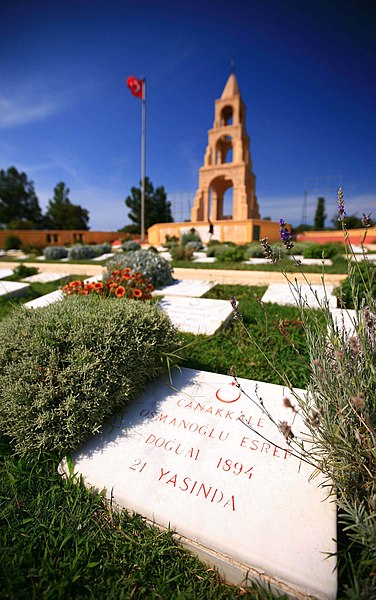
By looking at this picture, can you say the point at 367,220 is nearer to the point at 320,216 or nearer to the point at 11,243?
the point at 11,243

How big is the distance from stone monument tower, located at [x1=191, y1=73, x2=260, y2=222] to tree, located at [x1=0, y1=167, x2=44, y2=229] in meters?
31.0

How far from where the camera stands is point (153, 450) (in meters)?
1.54

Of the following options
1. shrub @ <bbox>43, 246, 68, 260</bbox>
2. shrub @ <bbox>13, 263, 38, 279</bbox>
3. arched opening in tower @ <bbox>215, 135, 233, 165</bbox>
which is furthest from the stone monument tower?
shrub @ <bbox>13, 263, 38, 279</bbox>

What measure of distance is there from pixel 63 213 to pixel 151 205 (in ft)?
47.2

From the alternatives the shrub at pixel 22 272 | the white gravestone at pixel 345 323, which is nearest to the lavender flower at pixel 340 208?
the white gravestone at pixel 345 323

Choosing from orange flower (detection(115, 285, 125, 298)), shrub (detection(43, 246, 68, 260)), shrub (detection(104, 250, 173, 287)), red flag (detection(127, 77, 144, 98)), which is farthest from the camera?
red flag (detection(127, 77, 144, 98))

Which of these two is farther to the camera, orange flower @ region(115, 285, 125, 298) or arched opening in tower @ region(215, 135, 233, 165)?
arched opening in tower @ region(215, 135, 233, 165)

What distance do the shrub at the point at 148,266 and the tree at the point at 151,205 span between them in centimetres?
3559

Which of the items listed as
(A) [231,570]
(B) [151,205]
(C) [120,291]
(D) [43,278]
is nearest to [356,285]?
(A) [231,570]

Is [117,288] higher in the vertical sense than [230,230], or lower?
lower

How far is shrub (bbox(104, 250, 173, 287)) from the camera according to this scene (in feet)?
19.8

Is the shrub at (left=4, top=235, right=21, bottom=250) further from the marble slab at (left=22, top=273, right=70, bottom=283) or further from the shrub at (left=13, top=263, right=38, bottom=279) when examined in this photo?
the marble slab at (left=22, top=273, right=70, bottom=283)

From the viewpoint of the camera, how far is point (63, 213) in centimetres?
4353

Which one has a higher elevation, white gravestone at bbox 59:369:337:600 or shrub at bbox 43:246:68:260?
shrub at bbox 43:246:68:260
